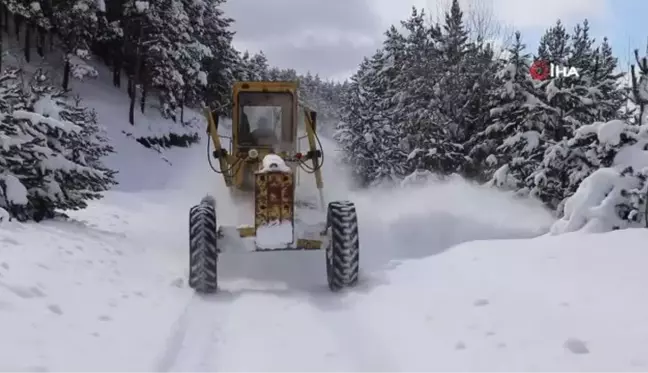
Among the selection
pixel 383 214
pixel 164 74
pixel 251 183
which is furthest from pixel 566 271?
pixel 164 74

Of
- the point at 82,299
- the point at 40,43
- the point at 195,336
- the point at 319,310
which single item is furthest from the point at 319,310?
the point at 40,43

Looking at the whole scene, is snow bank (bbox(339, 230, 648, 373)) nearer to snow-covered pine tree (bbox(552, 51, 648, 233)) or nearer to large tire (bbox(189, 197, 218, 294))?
snow-covered pine tree (bbox(552, 51, 648, 233))

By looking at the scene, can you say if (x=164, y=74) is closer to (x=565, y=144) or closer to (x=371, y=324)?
(x=565, y=144)

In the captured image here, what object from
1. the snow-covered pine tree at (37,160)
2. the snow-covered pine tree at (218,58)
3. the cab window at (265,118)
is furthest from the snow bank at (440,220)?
the snow-covered pine tree at (218,58)

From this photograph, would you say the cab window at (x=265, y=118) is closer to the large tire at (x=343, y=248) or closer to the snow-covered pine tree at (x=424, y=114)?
the large tire at (x=343, y=248)

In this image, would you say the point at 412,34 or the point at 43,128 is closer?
the point at 43,128

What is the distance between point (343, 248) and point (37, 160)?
17.3 feet

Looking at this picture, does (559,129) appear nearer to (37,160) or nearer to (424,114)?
(424,114)

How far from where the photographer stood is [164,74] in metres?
35.0

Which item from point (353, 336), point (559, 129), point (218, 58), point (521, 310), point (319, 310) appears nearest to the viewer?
point (521, 310)


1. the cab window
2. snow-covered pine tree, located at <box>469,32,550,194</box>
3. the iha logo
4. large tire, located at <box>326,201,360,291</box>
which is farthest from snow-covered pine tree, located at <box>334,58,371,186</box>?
large tire, located at <box>326,201,360,291</box>

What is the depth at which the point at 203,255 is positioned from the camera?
786cm

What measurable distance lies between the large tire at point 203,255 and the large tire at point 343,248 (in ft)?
4.70

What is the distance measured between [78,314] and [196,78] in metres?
35.1
